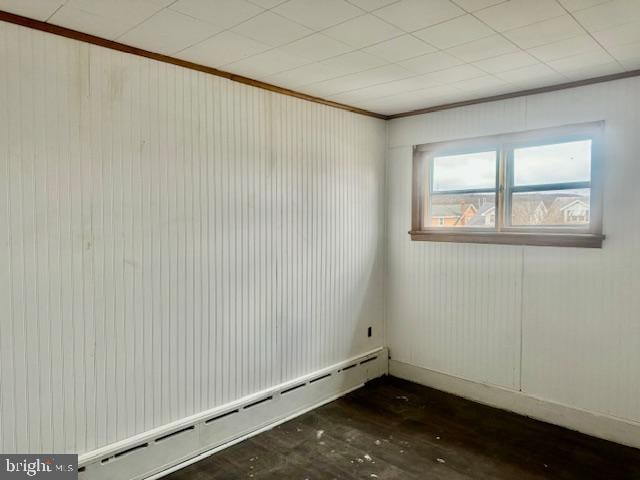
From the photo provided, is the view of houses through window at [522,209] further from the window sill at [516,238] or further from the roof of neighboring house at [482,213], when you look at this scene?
the window sill at [516,238]

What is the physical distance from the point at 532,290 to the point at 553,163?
1.05 m

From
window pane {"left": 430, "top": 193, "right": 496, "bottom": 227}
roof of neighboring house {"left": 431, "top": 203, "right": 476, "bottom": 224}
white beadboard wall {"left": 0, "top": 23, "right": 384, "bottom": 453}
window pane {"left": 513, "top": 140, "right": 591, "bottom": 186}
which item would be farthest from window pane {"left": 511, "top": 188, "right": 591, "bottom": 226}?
white beadboard wall {"left": 0, "top": 23, "right": 384, "bottom": 453}

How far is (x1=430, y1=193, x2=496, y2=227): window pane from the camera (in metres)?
4.03

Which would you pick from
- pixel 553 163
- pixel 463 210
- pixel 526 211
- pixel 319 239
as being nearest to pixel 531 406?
pixel 526 211

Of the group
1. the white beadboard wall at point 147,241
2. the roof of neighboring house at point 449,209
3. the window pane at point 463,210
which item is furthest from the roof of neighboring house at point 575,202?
the white beadboard wall at point 147,241

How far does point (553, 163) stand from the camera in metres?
3.63

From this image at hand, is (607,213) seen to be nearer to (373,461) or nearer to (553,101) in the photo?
(553,101)

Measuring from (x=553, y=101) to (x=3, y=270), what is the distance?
391 cm

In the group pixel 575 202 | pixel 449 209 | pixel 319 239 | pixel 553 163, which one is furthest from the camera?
pixel 449 209

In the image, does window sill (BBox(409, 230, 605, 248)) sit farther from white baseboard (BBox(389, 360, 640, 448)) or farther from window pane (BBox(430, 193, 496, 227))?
white baseboard (BBox(389, 360, 640, 448))

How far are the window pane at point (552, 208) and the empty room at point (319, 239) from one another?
0.06ft

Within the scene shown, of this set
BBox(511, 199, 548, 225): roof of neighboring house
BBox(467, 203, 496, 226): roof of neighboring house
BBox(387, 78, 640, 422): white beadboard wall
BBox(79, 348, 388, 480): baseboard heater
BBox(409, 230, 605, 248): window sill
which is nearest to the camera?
BBox(79, 348, 388, 480): baseboard heater

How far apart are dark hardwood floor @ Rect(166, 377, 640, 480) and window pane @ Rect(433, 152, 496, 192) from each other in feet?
6.60

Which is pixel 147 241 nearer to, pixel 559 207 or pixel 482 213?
pixel 482 213
